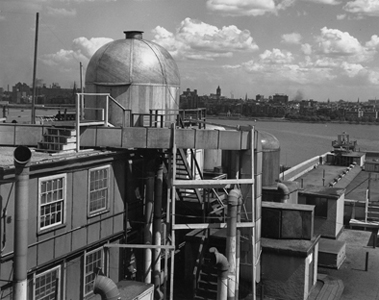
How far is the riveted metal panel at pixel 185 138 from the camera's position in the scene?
2017cm

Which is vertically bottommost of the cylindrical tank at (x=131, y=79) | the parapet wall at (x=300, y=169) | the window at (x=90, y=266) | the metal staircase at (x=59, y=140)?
the window at (x=90, y=266)

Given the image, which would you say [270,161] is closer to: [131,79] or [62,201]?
[131,79]

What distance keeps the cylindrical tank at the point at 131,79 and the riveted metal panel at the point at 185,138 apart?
113 inches

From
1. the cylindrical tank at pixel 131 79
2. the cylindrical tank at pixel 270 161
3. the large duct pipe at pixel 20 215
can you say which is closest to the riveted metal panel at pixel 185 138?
the cylindrical tank at pixel 131 79

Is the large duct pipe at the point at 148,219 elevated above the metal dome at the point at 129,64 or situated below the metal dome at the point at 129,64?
below

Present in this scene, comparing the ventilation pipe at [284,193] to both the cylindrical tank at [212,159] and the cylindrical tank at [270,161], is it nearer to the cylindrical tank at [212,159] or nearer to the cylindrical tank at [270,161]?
the cylindrical tank at [270,161]

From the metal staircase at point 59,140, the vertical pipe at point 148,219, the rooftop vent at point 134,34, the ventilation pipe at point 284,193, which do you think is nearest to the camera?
the metal staircase at point 59,140

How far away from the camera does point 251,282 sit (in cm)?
2312

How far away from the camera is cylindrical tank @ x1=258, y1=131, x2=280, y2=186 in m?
30.7

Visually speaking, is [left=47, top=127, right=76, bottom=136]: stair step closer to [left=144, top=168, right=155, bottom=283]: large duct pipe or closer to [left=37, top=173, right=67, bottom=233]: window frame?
[left=37, top=173, right=67, bottom=233]: window frame

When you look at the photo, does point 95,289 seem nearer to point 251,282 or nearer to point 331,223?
point 251,282

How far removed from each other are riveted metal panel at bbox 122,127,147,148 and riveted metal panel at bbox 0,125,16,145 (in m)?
4.51

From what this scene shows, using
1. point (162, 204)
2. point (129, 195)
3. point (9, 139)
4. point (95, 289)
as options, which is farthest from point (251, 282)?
point (9, 139)

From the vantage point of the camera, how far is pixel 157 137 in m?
20.0
